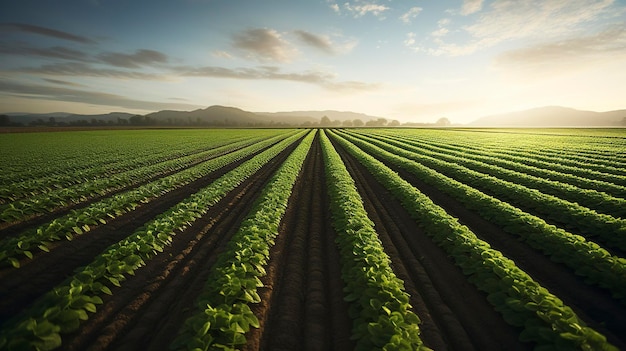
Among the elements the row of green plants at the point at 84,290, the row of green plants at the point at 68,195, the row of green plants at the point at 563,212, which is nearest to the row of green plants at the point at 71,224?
the row of green plants at the point at 84,290

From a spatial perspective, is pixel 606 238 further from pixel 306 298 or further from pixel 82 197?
pixel 82 197

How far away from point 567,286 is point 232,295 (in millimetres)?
8320

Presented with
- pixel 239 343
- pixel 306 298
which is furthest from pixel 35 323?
pixel 306 298

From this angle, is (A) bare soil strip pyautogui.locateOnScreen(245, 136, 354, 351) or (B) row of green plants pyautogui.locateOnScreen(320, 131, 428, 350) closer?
(B) row of green plants pyautogui.locateOnScreen(320, 131, 428, 350)

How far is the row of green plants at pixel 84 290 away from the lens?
14.6 ft

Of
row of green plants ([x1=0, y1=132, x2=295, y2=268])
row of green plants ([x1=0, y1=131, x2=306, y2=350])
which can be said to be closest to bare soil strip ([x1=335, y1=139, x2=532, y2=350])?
row of green plants ([x1=0, y1=131, x2=306, y2=350])

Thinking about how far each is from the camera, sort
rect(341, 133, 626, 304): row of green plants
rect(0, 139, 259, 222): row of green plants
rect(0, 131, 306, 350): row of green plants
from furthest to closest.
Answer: rect(0, 139, 259, 222): row of green plants < rect(341, 133, 626, 304): row of green plants < rect(0, 131, 306, 350): row of green plants

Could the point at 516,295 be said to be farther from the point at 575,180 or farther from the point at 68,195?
the point at 68,195

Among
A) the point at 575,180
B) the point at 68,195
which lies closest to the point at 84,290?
the point at 68,195

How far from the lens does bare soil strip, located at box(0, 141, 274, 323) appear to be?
6.27 metres

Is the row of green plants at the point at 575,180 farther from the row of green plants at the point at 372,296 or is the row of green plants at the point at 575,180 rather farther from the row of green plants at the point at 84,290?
the row of green plants at the point at 84,290

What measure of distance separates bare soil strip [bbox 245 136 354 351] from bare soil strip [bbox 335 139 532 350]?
1.76m

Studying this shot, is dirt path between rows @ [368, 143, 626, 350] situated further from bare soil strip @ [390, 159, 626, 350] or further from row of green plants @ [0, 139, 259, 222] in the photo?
row of green plants @ [0, 139, 259, 222]

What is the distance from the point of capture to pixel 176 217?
1052cm
